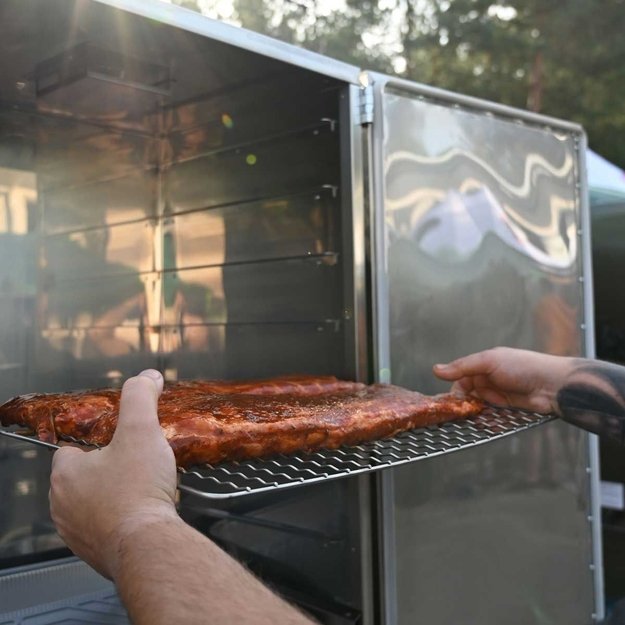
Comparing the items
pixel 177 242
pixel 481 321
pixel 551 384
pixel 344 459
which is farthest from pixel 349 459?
pixel 177 242

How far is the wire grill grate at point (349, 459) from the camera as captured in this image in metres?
1.83

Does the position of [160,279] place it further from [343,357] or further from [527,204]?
[527,204]

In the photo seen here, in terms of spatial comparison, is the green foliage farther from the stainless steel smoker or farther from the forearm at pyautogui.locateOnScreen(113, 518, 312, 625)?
the forearm at pyautogui.locateOnScreen(113, 518, 312, 625)

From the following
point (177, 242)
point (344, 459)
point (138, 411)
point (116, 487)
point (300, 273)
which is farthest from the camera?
point (177, 242)

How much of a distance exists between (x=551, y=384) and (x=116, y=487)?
186 centimetres

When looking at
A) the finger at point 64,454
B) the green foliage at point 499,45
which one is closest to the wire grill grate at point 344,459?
the finger at point 64,454

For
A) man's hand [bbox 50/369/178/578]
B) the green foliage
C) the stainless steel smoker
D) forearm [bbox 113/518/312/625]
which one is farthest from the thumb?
the green foliage

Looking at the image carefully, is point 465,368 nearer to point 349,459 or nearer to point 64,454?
point 349,459

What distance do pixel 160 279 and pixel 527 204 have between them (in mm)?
2100

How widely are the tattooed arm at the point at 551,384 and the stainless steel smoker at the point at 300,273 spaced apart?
326 millimetres

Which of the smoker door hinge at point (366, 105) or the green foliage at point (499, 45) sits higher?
the green foliage at point (499, 45)

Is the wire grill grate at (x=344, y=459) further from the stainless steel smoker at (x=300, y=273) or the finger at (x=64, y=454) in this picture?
the stainless steel smoker at (x=300, y=273)

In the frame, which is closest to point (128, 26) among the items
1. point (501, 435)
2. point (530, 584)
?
point (501, 435)

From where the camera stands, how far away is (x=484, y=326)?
3.46 metres
